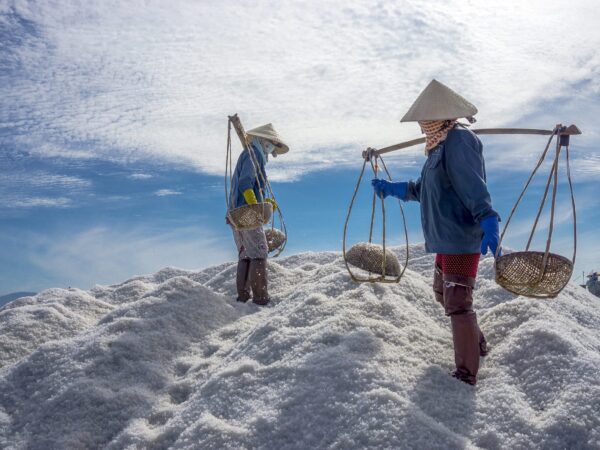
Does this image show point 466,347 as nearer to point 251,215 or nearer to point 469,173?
point 469,173

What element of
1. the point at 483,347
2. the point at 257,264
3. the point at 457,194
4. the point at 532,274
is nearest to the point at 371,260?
the point at 257,264

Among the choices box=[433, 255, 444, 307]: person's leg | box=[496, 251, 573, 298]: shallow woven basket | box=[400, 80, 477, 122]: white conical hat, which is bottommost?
box=[433, 255, 444, 307]: person's leg

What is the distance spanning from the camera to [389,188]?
4.12 m

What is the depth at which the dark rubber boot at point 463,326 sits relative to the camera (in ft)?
10.8

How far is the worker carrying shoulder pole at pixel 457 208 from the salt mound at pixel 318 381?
0.96 feet

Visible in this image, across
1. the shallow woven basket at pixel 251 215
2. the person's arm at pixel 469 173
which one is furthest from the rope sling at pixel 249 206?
the person's arm at pixel 469 173

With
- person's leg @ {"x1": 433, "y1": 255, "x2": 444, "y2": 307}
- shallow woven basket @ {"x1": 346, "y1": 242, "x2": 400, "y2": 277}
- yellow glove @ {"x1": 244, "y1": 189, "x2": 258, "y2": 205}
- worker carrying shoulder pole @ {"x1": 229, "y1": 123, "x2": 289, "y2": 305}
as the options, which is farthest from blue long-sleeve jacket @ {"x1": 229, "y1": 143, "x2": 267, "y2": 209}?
person's leg @ {"x1": 433, "y1": 255, "x2": 444, "y2": 307}

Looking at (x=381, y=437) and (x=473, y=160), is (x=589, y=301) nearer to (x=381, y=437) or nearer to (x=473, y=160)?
(x=473, y=160)

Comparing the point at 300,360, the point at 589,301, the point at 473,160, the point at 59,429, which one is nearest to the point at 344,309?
the point at 300,360

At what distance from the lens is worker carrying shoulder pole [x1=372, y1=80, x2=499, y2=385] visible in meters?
3.22

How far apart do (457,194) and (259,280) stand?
294 centimetres

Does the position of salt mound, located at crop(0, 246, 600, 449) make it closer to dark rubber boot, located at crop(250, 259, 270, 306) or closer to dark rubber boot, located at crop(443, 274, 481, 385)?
dark rubber boot, located at crop(443, 274, 481, 385)

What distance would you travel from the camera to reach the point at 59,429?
3.39 m

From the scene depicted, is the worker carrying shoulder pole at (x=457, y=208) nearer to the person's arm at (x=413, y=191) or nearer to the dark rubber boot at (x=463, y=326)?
the dark rubber boot at (x=463, y=326)
